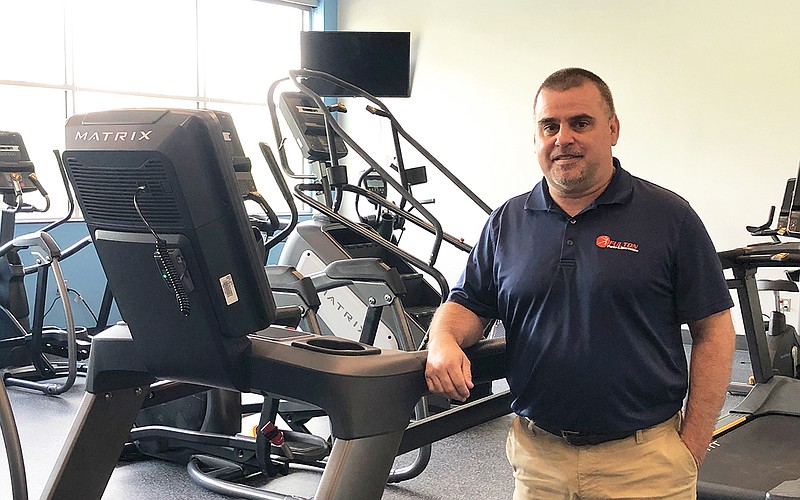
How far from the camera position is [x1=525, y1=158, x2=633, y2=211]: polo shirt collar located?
1.84 meters

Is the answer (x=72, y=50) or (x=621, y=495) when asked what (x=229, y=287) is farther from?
(x=72, y=50)

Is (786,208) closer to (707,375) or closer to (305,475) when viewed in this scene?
(305,475)

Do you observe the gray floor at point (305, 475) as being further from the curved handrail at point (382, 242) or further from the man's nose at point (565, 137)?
the man's nose at point (565, 137)

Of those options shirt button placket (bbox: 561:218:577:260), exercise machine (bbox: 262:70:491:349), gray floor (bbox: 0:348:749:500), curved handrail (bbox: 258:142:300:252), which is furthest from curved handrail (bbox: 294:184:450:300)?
shirt button placket (bbox: 561:218:577:260)

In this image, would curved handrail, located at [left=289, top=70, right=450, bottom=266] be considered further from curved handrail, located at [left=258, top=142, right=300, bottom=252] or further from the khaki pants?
the khaki pants

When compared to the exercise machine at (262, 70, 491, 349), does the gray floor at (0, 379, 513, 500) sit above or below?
below

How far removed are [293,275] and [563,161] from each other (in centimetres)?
185

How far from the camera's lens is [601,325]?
1767mm

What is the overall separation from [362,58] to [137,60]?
2238 mm

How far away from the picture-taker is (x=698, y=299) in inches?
69.7

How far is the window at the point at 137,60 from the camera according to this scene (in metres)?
6.86

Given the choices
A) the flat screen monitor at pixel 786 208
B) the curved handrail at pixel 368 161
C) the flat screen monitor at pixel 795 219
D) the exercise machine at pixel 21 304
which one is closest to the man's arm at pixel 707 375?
the curved handrail at pixel 368 161

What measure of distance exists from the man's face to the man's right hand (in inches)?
19.3

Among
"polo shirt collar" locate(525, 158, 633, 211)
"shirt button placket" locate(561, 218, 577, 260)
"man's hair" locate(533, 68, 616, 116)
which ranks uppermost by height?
"man's hair" locate(533, 68, 616, 116)
